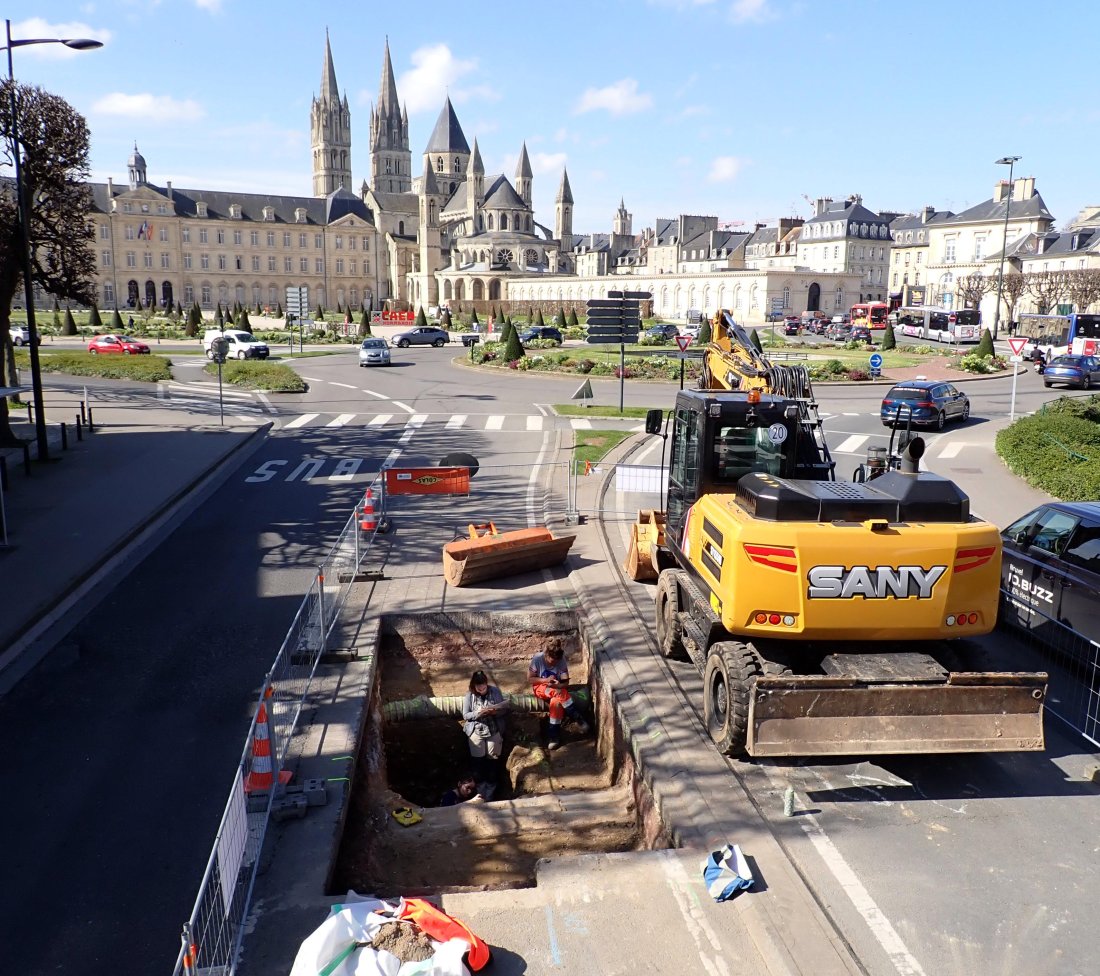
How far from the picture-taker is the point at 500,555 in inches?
485

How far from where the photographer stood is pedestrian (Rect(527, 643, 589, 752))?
9.77m

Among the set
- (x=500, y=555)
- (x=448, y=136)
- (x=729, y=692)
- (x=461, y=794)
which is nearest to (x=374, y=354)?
(x=500, y=555)

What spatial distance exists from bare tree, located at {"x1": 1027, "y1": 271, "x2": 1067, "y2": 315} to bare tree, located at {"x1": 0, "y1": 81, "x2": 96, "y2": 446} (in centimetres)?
7129

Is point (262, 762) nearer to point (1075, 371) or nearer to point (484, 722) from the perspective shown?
point (484, 722)

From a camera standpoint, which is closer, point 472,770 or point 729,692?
point 729,692

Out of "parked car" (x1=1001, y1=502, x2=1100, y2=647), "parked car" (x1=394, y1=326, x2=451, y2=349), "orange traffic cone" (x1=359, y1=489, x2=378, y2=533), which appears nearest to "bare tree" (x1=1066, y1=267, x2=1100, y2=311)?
"parked car" (x1=394, y1=326, x2=451, y2=349)

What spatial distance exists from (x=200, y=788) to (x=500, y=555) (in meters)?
5.65

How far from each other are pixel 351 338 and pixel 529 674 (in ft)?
188

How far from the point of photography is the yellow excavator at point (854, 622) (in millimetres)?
6617

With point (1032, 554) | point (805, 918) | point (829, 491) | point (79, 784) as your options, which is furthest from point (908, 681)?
point (79, 784)

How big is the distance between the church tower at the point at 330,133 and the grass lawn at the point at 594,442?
5237 inches

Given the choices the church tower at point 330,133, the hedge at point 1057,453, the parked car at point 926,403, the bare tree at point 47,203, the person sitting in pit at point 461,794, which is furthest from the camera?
the church tower at point 330,133

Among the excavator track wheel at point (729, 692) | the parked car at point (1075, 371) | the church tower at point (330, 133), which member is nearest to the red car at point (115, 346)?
the parked car at point (1075, 371)

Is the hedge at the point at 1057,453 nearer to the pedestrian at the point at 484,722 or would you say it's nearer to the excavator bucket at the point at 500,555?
the excavator bucket at the point at 500,555
